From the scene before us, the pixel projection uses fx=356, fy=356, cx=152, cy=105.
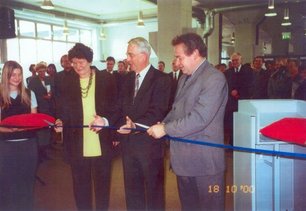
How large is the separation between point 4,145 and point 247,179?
1.91 m

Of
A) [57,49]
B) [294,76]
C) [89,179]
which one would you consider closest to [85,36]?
[57,49]

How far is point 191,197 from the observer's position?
7.42ft

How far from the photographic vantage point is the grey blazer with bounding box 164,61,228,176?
2.04m

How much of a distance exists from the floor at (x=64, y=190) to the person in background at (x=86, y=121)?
775 mm

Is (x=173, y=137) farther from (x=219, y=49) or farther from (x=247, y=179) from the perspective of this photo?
(x=219, y=49)

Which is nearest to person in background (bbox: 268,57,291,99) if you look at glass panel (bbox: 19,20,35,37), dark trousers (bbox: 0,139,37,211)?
dark trousers (bbox: 0,139,37,211)

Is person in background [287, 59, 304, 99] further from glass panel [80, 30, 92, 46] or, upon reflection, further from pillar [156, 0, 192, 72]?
glass panel [80, 30, 92, 46]

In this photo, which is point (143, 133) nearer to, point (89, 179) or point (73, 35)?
point (89, 179)

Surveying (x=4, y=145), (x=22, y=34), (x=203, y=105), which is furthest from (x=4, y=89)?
(x=22, y=34)

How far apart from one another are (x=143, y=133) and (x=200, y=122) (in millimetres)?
735

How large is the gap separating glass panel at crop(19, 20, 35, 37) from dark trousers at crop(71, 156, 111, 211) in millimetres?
12927

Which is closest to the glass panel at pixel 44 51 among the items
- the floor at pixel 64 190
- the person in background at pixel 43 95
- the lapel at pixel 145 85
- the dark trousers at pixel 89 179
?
the person in background at pixel 43 95

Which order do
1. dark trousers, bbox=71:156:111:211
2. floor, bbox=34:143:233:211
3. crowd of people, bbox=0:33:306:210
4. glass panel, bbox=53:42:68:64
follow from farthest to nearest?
glass panel, bbox=53:42:68:64, floor, bbox=34:143:233:211, dark trousers, bbox=71:156:111:211, crowd of people, bbox=0:33:306:210

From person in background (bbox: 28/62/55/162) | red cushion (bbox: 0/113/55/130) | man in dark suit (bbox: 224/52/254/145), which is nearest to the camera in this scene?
red cushion (bbox: 0/113/55/130)
